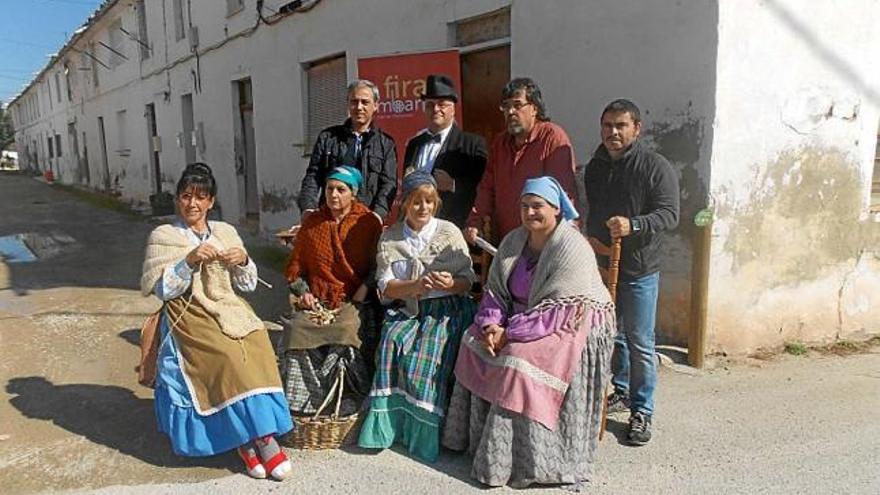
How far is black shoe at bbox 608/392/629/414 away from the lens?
3.45 m

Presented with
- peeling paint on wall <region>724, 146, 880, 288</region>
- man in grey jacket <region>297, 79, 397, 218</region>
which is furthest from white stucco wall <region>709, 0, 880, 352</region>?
man in grey jacket <region>297, 79, 397, 218</region>

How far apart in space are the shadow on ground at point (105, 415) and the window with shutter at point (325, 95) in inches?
175

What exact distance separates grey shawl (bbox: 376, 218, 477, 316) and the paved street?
2.89ft

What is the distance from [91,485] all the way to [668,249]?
11.4 feet

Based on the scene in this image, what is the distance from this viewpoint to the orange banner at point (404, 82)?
5383 mm

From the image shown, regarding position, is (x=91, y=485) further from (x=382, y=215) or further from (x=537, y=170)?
(x=537, y=170)

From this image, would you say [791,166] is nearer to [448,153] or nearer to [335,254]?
[448,153]

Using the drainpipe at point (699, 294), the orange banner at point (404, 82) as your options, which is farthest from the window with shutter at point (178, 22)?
the drainpipe at point (699, 294)

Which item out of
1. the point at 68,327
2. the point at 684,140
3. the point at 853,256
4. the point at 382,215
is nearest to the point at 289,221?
the point at 68,327

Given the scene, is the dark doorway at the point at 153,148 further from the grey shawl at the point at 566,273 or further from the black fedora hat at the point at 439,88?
the grey shawl at the point at 566,273

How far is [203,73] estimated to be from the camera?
11.2 m

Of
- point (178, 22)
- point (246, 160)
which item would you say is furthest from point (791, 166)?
point (178, 22)

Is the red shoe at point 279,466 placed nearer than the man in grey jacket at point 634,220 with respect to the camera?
Yes

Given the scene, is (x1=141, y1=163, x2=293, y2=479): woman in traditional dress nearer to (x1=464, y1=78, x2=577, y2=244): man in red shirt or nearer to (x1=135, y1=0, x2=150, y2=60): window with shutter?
(x1=464, y1=78, x2=577, y2=244): man in red shirt
